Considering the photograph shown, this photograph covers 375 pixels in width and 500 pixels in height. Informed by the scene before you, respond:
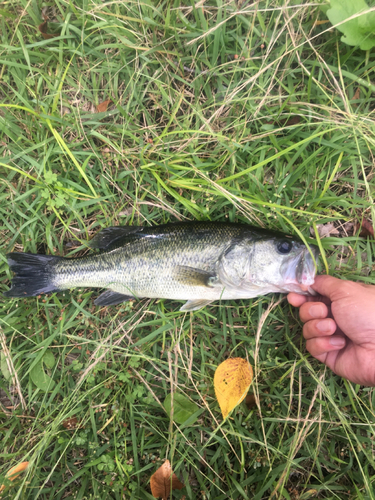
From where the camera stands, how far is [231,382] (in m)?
2.75

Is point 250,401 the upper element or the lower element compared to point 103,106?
lower

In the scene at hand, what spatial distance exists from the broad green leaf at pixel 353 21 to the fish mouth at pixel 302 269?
1938 millimetres

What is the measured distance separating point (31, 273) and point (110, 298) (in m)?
0.87

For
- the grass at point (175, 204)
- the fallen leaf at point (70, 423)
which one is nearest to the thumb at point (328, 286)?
the grass at point (175, 204)

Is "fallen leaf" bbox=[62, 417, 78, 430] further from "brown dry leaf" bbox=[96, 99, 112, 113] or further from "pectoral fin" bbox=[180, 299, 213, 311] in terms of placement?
"brown dry leaf" bbox=[96, 99, 112, 113]

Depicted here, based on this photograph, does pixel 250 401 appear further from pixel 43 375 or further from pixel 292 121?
pixel 292 121

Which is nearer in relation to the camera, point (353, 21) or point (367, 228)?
point (353, 21)

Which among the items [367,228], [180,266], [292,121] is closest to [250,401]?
[180,266]

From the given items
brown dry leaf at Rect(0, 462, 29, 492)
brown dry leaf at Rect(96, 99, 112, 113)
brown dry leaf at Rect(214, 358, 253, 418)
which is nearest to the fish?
brown dry leaf at Rect(214, 358, 253, 418)

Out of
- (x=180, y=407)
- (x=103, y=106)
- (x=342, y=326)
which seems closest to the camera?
(x=342, y=326)

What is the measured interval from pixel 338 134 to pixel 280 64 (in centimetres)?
94

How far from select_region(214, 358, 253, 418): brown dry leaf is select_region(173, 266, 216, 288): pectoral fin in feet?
2.74

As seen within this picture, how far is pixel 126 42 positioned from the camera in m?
2.92

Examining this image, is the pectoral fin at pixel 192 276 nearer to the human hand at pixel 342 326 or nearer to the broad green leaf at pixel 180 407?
the human hand at pixel 342 326
